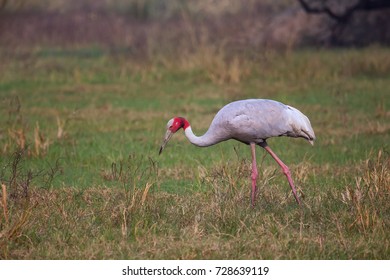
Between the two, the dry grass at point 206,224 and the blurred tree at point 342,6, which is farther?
the blurred tree at point 342,6

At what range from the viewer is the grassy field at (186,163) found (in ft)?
20.1

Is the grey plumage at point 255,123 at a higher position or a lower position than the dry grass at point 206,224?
higher

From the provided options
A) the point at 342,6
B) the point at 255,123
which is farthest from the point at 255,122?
the point at 342,6

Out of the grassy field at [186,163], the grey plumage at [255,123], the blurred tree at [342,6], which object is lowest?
the grassy field at [186,163]

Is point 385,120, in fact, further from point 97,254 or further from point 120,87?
point 97,254

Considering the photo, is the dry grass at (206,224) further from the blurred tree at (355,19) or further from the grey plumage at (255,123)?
the blurred tree at (355,19)

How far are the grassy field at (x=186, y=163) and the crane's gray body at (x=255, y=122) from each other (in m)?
0.39

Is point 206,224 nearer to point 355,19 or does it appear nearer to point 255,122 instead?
point 255,122

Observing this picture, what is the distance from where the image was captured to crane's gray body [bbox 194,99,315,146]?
7.20 m

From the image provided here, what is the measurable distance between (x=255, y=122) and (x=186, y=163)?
201cm

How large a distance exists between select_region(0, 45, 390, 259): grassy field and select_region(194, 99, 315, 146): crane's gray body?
39 cm

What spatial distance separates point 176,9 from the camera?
26672 mm

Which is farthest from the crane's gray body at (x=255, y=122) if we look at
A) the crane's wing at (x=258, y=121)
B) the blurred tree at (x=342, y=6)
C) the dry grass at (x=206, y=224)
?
the blurred tree at (x=342, y=6)

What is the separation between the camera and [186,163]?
9078 millimetres
